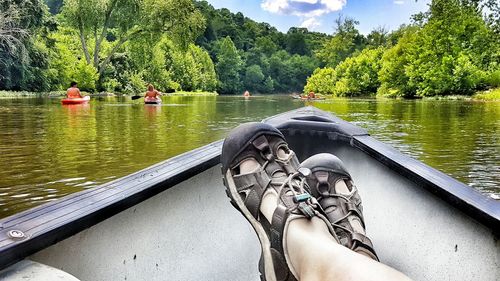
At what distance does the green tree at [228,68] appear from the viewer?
3100 inches

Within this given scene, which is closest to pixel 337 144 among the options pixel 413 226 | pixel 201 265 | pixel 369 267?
pixel 413 226

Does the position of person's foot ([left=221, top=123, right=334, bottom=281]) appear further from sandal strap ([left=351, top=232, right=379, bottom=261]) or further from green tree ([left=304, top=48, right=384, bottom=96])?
green tree ([left=304, top=48, right=384, bottom=96])

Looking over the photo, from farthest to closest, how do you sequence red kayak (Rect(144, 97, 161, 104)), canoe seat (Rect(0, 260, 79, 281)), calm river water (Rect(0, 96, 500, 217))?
red kayak (Rect(144, 97, 161, 104))
calm river water (Rect(0, 96, 500, 217))
canoe seat (Rect(0, 260, 79, 281))

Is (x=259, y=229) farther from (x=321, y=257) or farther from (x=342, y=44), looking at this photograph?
(x=342, y=44)

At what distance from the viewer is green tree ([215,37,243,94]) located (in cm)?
7875

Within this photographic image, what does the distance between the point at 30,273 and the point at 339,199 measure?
3.27 ft

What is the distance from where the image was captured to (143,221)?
5.11 ft

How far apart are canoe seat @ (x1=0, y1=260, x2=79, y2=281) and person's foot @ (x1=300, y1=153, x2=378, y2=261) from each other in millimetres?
796

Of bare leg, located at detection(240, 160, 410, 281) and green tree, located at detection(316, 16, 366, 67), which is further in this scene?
green tree, located at detection(316, 16, 366, 67)

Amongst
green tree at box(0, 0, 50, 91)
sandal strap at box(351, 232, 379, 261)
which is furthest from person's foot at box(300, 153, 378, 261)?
green tree at box(0, 0, 50, 91)

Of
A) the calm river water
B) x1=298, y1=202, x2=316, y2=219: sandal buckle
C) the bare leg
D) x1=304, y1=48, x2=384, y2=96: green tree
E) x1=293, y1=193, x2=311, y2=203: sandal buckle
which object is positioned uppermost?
x1=304, y1=48, x2=384, y2=96: green tree

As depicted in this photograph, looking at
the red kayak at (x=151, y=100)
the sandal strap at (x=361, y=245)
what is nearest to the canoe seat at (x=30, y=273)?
the sandal strap at (x=361, y=245)

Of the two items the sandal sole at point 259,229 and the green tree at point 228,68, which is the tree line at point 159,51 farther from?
the sandal sole at point 259,229

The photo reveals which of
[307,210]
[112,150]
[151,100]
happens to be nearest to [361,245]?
[307,210]
